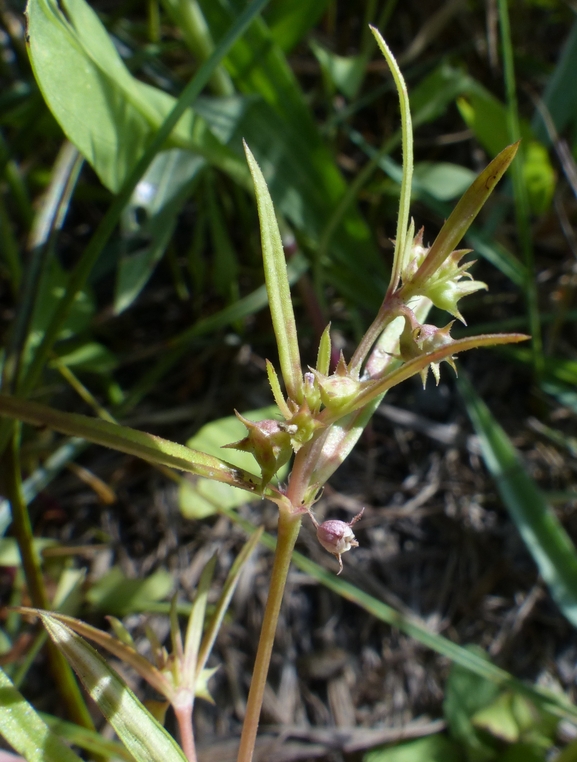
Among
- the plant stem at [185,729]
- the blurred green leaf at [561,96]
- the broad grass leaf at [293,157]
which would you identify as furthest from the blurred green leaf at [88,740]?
the blurred green leaf at [561,96]

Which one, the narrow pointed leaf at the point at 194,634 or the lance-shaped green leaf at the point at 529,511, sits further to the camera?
the lance-shaped green leaf at the point at 529,511

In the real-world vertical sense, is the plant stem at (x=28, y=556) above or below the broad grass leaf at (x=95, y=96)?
below

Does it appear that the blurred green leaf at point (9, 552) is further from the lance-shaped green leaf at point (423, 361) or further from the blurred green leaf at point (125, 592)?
the lance-shaped green leaf at point (423, 361)

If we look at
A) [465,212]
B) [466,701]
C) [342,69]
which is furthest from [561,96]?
[466,701]

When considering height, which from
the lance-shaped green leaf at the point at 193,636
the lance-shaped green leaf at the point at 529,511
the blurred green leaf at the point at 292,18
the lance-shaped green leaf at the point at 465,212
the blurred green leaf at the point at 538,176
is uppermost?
the blurred green leaf at the point at 292,18

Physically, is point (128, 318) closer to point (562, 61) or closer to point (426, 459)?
point (426, 459)

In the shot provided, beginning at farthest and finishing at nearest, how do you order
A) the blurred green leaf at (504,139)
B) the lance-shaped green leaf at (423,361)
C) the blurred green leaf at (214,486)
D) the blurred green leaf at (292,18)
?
the blurred green leaf at (504,139), the blurred green leaf at (292,18), the blurred green leaf at (214,486), the lance-shaped green leaf at (423,361)

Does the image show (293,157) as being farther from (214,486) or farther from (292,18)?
(214,486)
